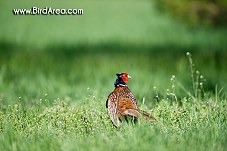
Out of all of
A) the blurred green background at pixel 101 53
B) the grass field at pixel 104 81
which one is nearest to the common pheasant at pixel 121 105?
the grass field at pixel 104 81

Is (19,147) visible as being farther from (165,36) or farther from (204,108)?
(165,36)

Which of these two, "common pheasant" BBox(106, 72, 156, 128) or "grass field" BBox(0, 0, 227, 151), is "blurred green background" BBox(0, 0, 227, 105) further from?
"common pheasant" BBox(106, 72, 156, 128)

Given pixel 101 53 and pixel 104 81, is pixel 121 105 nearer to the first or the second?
pixel 104 81

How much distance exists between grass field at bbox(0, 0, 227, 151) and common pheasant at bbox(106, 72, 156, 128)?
0.11m

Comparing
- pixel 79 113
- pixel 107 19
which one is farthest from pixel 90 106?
pixel 107 19

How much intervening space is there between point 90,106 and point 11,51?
8.30 meters

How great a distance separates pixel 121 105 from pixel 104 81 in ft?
16.2

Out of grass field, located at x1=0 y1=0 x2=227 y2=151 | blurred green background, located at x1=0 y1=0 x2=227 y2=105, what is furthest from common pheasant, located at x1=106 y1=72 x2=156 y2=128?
blurred green background, located at x1=0 y1=0 x2=227 y2=105

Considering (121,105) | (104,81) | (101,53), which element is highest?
(101,53)

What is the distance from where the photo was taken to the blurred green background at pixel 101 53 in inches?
319

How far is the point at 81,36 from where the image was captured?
18.2 meters

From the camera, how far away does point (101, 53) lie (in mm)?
13961

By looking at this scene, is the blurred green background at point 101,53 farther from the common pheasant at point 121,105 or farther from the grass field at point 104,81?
the common pheasant at point 121,105

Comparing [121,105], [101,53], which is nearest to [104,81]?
[101,53]
